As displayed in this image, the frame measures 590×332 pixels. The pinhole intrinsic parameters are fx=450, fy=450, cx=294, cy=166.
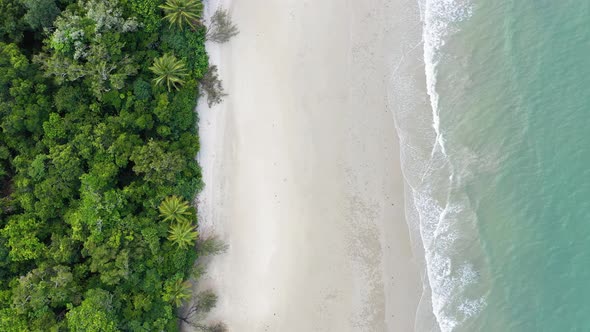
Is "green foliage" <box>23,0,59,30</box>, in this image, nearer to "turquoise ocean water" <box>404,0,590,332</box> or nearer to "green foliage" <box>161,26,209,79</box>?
"green foliage" <box>161,26,209,79</box>

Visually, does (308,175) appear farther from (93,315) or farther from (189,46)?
(93,315)

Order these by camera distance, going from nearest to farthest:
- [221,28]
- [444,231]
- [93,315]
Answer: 1. [93,315]
2. [444,231]
3. [221,28]

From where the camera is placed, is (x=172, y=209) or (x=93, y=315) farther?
(x=172, y=209)

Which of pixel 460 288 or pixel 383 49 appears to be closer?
pixel 460 288

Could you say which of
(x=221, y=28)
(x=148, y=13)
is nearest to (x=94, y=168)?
(x=148, y=13)

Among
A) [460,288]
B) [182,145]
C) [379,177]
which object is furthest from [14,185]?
[460,288]

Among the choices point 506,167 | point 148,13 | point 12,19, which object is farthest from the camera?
point 506,167

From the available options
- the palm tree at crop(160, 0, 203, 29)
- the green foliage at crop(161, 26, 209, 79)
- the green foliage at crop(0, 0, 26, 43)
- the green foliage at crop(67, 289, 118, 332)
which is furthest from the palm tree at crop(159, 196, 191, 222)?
the green foliage at crop(0, 0, 26, 43)

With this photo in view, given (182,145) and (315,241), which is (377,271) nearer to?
(315,241)
